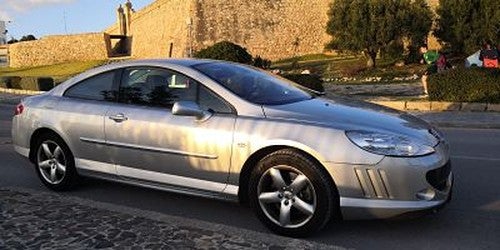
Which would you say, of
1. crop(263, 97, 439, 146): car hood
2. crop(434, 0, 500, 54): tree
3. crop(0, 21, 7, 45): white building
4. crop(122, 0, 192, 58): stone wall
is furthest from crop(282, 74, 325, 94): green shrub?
crop(0, 21, 7, 45): white building

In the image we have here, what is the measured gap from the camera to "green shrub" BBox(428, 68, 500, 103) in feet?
47.7

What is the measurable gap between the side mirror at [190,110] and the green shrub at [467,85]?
11.0 m

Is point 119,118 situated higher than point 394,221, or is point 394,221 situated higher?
point 119,118

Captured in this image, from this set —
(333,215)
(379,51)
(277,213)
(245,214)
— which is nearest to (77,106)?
(245,214)

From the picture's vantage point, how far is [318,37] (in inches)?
2009

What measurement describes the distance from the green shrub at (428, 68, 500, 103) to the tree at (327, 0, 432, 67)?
15651mm

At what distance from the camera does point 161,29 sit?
57688 mm

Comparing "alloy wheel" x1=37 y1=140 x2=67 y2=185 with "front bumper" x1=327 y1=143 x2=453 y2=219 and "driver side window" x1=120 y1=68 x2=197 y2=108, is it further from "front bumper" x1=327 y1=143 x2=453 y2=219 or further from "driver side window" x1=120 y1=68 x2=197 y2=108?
"front bumper" x1=327 y1=143 x2=453 y2=219

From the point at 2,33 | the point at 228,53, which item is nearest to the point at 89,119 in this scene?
the point at 228,53

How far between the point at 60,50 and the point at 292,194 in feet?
254

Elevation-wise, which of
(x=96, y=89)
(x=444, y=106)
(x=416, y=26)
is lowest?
(x=444, y=106)

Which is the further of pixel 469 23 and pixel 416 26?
pixel 416 26

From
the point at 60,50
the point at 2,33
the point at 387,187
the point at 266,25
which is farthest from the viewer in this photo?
the point at 2,33

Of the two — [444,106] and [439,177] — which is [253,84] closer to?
[439,177]
